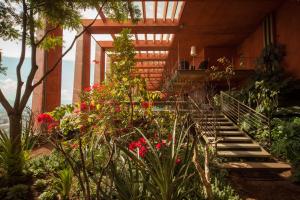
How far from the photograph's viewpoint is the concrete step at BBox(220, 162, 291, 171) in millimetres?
5242

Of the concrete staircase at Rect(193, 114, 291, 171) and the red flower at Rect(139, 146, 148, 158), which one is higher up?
the red flower at Rect(139, 146, 148, 158)

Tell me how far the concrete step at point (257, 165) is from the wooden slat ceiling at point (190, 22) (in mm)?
4181

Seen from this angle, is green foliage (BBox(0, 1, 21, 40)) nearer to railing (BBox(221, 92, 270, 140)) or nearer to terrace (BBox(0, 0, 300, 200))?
terrace (BBox(0, 0, 300, 200))

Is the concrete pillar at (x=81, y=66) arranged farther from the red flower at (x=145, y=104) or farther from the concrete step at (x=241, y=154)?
the concrete step at (x=241, y=154)

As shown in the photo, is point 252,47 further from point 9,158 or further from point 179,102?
point 9,158

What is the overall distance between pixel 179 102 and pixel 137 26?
22.8ft

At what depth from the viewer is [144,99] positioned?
5598 millimetres

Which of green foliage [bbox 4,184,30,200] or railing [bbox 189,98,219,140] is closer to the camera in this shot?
green foliage [bbox 4,184,30,200]

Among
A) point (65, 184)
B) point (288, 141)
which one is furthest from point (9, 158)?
point (288, 141)

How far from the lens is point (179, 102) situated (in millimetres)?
4191

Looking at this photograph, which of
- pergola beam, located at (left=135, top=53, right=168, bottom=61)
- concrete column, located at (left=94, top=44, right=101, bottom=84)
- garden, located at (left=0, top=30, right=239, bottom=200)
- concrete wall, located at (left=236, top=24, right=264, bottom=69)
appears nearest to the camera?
garden, located at (left=0, top=30, right=239, bottom=200)

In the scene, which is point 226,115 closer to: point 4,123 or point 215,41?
point 215,41

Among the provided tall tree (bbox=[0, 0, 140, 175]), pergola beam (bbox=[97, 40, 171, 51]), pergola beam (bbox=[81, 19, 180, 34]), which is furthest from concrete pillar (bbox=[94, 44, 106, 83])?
tall tree (bbox=[0, 0, 140, 175])

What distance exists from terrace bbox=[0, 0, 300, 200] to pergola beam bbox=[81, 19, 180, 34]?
5 centimetres
